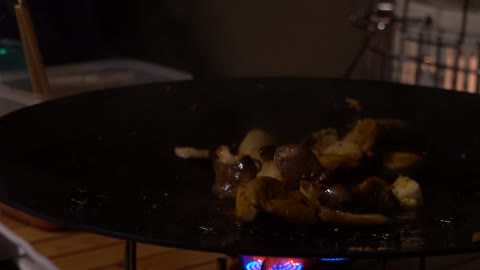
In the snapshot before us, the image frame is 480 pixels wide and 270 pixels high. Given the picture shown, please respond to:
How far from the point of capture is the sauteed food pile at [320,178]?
26.4 inches

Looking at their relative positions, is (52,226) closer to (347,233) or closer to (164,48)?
(347,233)

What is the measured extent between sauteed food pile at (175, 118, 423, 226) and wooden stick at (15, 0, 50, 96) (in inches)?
16.2

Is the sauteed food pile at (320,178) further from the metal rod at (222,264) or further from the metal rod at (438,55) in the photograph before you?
the metal rod at (438,55)

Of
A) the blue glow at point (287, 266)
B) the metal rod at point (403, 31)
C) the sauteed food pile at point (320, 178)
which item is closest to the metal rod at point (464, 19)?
the metal rod at point (403, 31)

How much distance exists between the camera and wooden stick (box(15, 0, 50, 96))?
3.93ft

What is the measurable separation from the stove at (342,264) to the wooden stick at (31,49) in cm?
48

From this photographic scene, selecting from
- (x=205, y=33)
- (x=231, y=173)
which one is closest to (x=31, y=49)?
(x=231, y=173)

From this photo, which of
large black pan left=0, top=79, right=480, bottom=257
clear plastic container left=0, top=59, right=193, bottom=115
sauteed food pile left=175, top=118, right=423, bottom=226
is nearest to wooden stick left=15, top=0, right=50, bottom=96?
clear plastic container left=0, top=59, right=193, bottom=115

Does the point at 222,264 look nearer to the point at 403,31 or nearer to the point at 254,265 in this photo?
the point at 254,265

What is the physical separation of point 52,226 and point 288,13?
0.72 meters

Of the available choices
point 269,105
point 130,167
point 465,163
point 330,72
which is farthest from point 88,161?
point 330,72

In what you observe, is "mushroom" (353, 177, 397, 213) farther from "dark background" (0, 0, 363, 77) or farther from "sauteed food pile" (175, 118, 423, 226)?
"dark background" (0, 0, 363, 77)

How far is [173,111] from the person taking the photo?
40.6 inches

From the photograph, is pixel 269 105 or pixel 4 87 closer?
pixel 269 105
